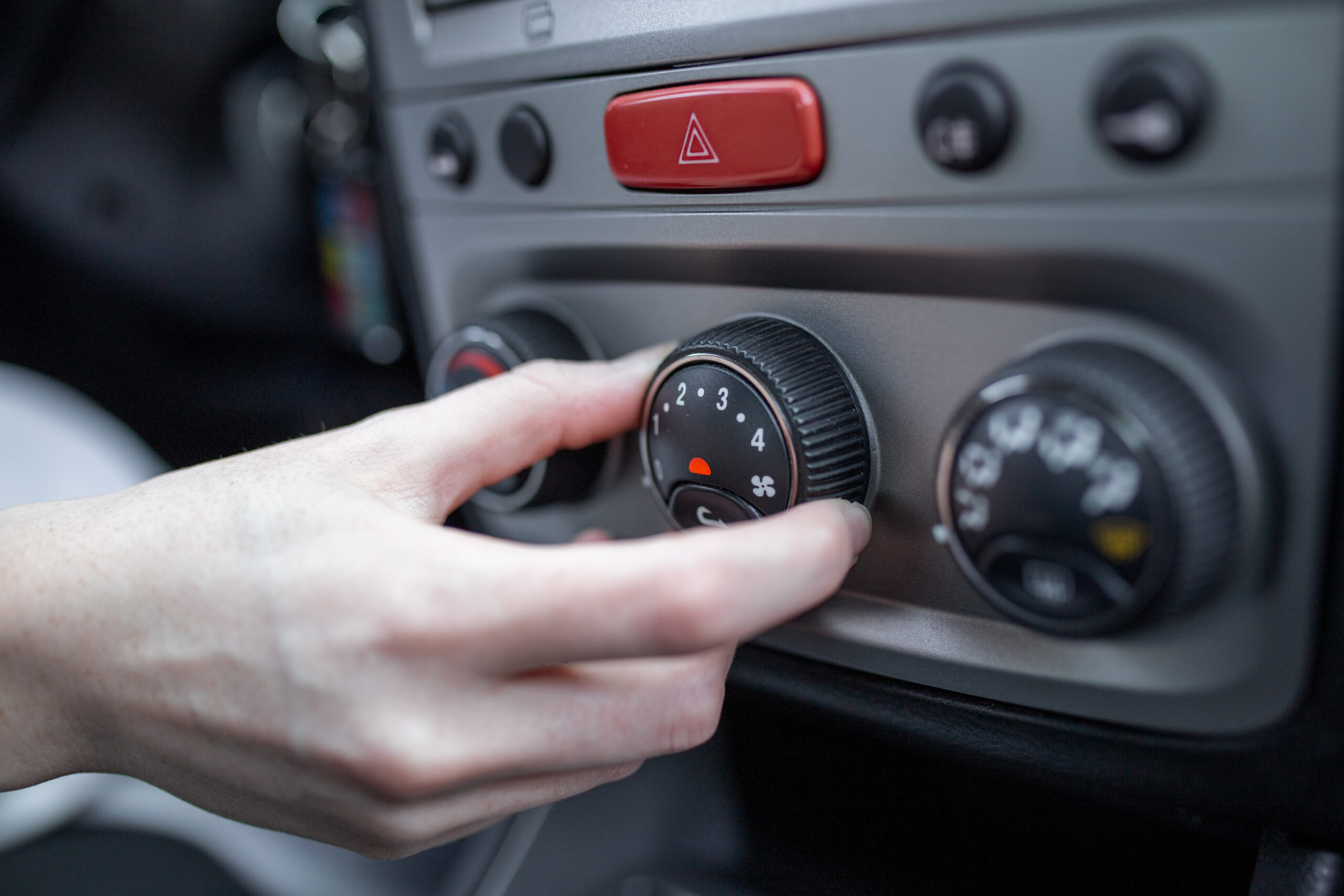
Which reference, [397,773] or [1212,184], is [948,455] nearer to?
[1212,184]

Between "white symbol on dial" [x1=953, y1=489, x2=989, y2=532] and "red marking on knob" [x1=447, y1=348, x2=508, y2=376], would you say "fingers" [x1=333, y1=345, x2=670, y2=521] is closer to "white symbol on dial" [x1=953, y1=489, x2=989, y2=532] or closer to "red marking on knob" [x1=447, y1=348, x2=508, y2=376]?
"red marking on knob" [x1=447, y1=348, x2=508, y2=376]

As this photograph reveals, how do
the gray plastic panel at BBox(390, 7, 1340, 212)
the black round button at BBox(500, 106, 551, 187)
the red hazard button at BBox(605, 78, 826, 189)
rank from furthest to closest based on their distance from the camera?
the black round button at BBox(500, 106, 551, 187)
the red hazard button at BBox(605, 78, 826, 189)
the gray plastic panel at BBox(390, 7, 1340, 212)

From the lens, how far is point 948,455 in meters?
0.35

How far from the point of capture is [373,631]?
348 millimetres

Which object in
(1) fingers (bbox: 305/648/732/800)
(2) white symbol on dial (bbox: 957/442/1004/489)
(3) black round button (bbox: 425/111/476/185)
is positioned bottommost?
(1) fingers (bbox: 305/648/732/800)

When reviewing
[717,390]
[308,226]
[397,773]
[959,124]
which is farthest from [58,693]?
[308,226]

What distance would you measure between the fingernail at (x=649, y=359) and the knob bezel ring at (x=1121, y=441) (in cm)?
16

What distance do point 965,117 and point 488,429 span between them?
10.0 inches

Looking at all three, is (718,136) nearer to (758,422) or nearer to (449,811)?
(758,422)

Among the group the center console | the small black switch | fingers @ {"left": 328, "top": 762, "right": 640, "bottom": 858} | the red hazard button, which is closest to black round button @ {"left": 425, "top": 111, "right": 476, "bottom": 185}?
the center console

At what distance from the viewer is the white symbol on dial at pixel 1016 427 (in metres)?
0.32

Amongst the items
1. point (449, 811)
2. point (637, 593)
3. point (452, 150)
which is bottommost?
point (449, 811)

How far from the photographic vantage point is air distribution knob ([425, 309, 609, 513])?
528 millimetres

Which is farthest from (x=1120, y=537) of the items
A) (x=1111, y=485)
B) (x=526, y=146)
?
(x=526, y=146)
